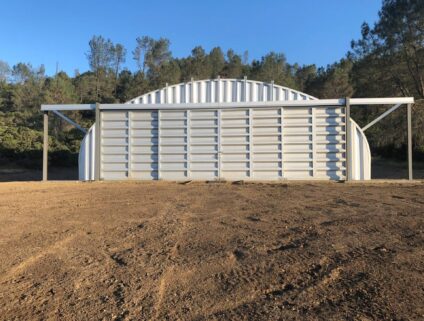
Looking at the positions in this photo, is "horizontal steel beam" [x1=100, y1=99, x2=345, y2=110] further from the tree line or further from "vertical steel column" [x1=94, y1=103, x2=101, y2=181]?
the tree line

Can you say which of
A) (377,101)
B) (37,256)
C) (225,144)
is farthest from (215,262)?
(377,101)

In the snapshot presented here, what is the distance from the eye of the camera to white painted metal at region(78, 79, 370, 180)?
13.9 m

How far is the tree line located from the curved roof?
11.3 metres

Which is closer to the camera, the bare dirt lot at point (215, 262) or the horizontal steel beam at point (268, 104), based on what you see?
the bare dirt lot at point (215, 262)

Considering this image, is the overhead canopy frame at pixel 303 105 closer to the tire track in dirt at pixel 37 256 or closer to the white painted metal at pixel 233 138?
the white painted metal at pixel 233 138

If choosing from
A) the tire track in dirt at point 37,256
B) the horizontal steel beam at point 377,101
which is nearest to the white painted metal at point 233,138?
the horizontal steel beam at point 377,101

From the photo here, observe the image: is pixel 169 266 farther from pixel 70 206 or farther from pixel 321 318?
pixel 70 206

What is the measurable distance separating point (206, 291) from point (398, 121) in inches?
893

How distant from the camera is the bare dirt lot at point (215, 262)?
329 centimetres

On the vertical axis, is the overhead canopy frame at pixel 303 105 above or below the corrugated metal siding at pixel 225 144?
above

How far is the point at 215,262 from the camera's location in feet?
14.6

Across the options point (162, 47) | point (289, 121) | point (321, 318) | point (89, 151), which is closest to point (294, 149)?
point (289, 121)

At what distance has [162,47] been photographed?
173ft

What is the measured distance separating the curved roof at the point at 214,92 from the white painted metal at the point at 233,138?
4 cm
